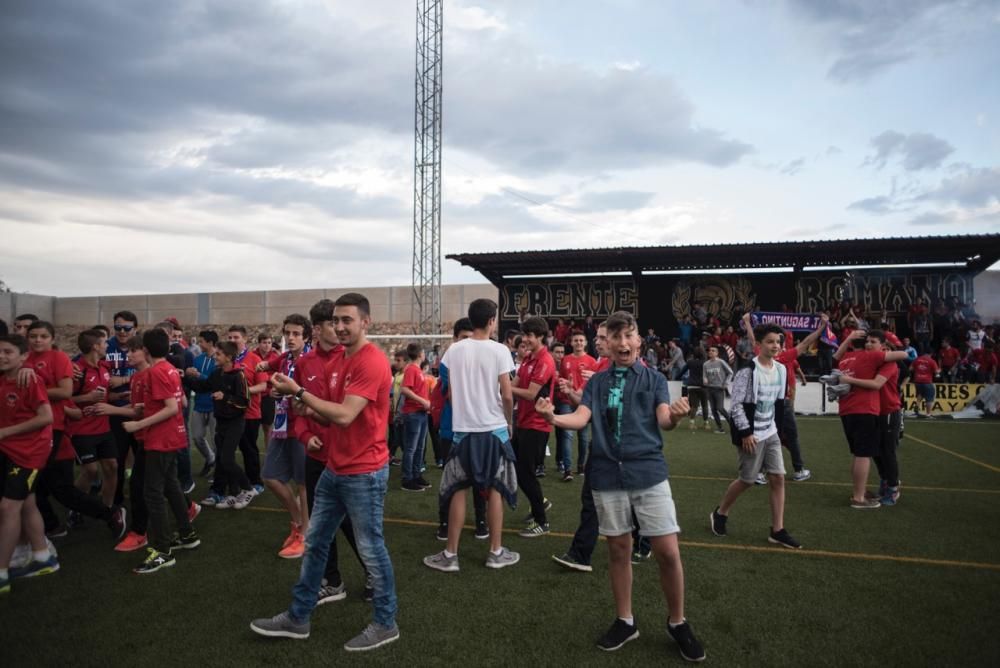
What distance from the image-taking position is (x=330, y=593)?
14.1 ft

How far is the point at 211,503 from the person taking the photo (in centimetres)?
700

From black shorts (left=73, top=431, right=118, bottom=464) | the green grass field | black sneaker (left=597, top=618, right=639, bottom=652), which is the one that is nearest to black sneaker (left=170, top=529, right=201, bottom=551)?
the green grass field

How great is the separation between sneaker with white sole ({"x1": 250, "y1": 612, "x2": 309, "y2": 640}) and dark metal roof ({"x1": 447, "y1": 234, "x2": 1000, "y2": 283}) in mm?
Answer: 19267

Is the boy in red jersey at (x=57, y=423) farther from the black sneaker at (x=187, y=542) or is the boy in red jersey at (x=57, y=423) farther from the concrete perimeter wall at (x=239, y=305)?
the concrete perimeter wall at (x=239, y=305)

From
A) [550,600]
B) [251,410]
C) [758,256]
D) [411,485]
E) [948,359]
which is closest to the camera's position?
[550,600]

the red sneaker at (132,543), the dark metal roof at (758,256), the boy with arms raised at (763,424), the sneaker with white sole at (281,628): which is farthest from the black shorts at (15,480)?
the dark metal roof at (758,256)

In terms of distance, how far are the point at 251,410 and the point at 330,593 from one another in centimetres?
369

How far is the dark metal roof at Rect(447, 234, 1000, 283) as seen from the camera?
19.7 metres

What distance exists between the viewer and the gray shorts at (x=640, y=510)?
3412 mm

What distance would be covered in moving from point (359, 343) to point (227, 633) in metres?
2.02

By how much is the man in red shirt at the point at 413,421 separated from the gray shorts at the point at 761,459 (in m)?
3.69

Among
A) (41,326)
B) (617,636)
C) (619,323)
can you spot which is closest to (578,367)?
(619,323)

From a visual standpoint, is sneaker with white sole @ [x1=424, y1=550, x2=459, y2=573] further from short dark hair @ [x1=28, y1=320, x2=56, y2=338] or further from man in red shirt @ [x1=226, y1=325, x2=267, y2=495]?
short dark hair @ [x1=28, y1=320, x2=56, y2=338]

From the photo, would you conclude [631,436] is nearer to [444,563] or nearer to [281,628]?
[444,563]
